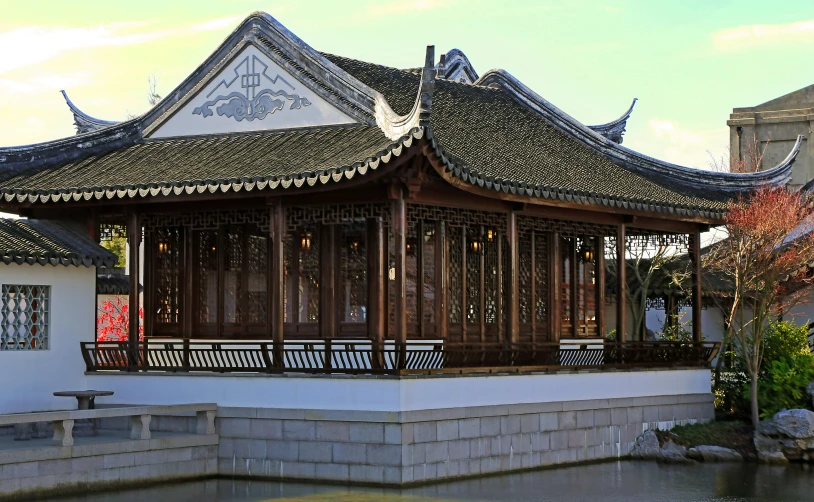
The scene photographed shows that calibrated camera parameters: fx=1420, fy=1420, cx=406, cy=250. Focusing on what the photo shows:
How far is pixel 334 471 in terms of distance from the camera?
17766mm

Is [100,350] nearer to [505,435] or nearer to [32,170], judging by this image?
[32,170]

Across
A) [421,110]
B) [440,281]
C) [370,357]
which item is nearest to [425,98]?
[421,110]

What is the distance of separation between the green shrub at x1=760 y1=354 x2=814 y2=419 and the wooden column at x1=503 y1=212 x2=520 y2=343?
4.83 metres

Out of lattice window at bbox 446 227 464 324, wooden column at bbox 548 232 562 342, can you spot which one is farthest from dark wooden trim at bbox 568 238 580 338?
lattice window at bbox 446 227 464 324

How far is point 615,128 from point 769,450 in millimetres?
8616

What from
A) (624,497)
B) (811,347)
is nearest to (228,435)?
(624,497)

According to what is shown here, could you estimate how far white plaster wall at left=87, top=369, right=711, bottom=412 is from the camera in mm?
17672

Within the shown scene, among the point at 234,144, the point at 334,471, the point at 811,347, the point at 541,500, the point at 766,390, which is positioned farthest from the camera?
the point at 811,347

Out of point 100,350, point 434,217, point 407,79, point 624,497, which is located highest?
point 407,79

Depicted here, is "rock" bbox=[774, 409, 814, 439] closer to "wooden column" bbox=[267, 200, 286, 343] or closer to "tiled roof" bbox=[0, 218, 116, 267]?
"wooden column" bbox=[267, 200, 286, 343]

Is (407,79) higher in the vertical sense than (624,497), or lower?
higher

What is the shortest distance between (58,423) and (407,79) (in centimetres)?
979

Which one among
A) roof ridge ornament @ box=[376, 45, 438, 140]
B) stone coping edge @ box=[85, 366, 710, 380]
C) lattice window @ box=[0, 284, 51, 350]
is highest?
roof ridge ornament @ box=[376, 45, 438, 140]

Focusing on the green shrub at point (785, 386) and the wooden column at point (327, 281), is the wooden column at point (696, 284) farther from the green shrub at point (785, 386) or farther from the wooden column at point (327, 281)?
the wooden column at point (327, 281)
